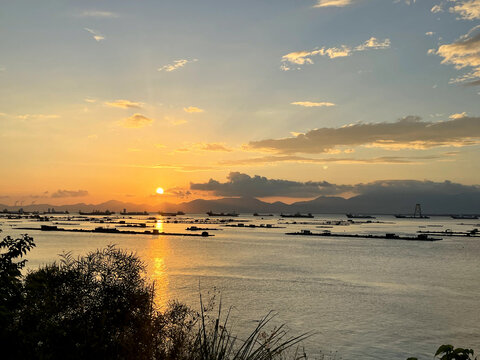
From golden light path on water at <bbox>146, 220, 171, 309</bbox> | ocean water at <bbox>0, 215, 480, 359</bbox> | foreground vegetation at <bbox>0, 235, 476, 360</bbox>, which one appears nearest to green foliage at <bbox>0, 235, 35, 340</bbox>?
foreground vegetation at <bbox>0, 235, 476, 360</bbox>

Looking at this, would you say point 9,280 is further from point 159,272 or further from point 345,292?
point 159,272

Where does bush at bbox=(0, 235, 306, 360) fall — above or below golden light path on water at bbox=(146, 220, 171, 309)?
above

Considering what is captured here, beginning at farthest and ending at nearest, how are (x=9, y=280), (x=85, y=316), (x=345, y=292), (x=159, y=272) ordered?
(x=159, y=272), (x=345, y=292), (x=85, y=316), (x=9, y=280)

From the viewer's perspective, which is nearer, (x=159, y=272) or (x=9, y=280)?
(x=9, y=280)

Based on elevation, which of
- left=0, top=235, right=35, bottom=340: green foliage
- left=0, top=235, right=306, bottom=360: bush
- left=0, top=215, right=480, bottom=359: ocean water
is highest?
left=0, top=235, right=35, bottom=340: green foliage

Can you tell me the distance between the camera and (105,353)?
20469 mm

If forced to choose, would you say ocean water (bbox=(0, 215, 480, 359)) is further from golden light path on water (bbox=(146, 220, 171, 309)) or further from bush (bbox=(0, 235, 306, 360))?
bush (bbox=(0, 235, 306, 360))

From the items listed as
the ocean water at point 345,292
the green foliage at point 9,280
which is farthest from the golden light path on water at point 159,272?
the green foliage at point 9,280

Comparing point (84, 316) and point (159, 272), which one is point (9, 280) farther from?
point (159, 272)

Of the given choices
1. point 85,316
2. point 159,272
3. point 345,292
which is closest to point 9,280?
point 85,316

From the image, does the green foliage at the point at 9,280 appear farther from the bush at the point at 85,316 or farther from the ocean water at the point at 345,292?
the ocean water at the point at 345,292

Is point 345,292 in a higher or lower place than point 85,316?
lower

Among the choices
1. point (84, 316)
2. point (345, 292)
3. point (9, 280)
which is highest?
point (9, 280)

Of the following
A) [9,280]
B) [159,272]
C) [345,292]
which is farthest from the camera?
[159,272]
